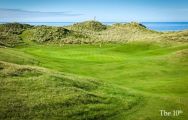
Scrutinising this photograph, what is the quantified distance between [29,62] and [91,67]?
9318mm

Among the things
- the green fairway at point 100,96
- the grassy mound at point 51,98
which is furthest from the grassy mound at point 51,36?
the grassy mound at point 51,98

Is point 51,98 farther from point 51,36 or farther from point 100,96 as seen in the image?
point 51,36

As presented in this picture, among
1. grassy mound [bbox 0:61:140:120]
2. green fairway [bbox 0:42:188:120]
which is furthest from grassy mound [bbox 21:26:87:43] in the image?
grassy mound [bbox 0:61:140:120]

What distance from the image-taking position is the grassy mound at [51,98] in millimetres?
23953

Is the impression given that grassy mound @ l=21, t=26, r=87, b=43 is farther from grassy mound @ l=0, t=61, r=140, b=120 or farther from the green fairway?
grassy mound @ l=0, t=61, r=140, b=120

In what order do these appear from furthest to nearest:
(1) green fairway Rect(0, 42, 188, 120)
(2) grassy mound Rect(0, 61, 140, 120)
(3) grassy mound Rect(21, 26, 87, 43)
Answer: (3) grassy mound Rect(21, 26, 87, 43) < (1) green fairway Rect(0, 42, 188, 120) < (2) grassy mound Rect(0, 61, 140, 120)

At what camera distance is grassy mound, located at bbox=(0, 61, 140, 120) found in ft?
78.6

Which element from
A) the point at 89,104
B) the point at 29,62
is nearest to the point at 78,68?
the point at 29,62

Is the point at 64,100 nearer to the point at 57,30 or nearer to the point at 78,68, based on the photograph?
the point at 78,68

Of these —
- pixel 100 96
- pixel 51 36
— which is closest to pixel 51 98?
pixel 100 96

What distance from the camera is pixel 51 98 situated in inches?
1038

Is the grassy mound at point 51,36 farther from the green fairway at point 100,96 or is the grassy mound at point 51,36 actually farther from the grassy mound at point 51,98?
the grassy mound at point 51,98

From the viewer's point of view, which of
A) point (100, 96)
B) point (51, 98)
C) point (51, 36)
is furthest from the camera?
point (51, 36)

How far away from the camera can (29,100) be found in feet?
83.4
